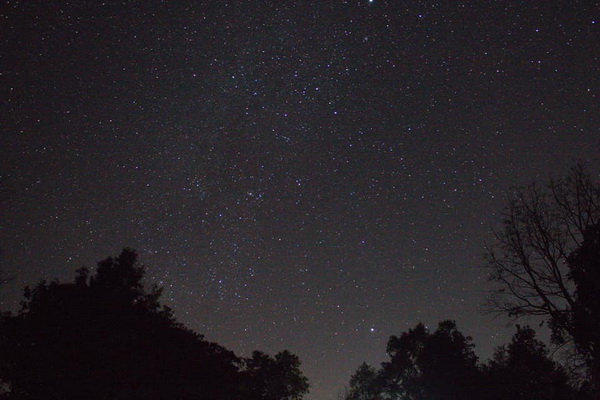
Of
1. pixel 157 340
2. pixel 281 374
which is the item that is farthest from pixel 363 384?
pixel 157 340

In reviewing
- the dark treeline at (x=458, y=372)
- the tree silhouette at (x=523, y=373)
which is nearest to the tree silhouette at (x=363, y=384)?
the dark treeline at (x=458, y=372)

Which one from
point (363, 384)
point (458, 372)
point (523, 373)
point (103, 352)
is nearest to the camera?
point (103, 352)

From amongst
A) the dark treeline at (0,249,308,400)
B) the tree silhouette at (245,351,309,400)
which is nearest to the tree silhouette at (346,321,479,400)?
the tree silhouette at (245,351,309,400)

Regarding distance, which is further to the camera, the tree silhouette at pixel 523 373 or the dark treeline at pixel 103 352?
the tree silhouette at pixel 523 373

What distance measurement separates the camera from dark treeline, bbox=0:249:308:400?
15922mm

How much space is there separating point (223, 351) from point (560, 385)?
675 inches

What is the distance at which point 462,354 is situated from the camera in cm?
3133

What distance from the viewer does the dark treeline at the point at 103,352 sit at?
1592cm

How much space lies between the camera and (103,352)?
16.2 m

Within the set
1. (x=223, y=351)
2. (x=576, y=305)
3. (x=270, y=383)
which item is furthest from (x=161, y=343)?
(x=270, y=383)

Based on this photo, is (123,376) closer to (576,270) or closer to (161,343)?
(161,343)

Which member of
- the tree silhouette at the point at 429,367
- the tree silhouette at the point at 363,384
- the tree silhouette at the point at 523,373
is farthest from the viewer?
the tree silhouette at the point at 363,384

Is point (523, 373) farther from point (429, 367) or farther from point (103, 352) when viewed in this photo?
point (103, 352)

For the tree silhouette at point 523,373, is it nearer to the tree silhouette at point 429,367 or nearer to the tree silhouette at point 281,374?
the tree silhouette at point 429,367
